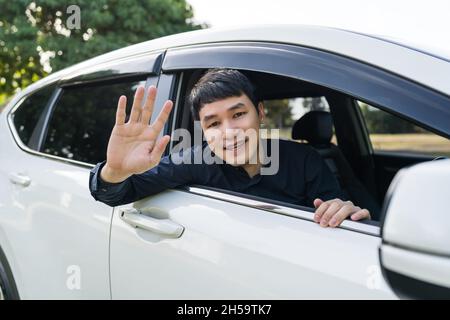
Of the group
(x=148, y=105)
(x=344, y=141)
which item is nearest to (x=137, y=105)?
(x=148, y=105)

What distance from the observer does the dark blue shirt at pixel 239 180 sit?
5.13 feet

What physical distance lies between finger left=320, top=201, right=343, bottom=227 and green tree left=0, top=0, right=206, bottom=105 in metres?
8.07

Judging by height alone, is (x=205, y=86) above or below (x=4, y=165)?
above

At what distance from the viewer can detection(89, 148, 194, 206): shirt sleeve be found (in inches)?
60.6

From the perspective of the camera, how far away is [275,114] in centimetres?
356

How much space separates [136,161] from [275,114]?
88.6 inches

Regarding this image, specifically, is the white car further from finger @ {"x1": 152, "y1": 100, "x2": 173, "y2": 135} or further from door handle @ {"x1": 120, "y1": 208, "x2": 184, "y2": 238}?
finger @ {"x1": 152, "y1": 100, "x2": 173, "y2": 135}

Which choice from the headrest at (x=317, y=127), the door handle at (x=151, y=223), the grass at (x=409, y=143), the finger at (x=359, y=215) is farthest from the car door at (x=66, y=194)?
the grass at (x=409, y=143)

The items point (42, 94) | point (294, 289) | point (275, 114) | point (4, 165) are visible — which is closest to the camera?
point (294, 289)

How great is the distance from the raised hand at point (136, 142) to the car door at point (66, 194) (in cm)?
28

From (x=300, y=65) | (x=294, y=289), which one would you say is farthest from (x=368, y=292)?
(x=300, y=65)

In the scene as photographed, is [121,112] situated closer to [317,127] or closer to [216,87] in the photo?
[216,87]
